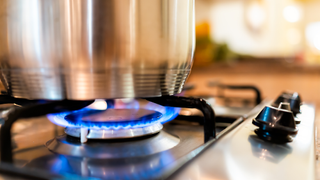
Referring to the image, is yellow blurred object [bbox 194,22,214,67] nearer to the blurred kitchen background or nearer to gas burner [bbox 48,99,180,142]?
the blurred kitchen background

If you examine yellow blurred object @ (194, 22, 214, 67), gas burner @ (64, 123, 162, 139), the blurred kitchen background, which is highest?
the blurred kitchen background

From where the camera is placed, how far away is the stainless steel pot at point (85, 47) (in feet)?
0.86

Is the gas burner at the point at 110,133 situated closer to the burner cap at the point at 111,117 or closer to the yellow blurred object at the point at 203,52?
the burner cap at the point at 111,117

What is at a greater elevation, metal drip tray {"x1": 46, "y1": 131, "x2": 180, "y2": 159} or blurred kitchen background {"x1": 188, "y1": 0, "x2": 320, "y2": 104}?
blurred kitchen background {"x1": 188, "y1": 0, "x2": 320, "y2": 104}

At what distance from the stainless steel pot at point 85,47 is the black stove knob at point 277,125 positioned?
0.47 ft

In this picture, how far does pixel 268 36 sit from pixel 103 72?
3.24 m

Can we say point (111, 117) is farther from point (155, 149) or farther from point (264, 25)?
point (264, 25)

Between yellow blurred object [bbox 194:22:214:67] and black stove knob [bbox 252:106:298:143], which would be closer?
black stove knob [bbox 252:106:298:143]

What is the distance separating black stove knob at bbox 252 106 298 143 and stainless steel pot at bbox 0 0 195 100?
5.6 inches

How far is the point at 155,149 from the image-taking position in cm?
30

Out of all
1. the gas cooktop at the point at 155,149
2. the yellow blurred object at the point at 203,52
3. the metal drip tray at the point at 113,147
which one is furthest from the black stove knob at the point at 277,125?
the yellow blurred object at the point at 203,52

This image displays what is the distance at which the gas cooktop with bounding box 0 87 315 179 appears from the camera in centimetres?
22

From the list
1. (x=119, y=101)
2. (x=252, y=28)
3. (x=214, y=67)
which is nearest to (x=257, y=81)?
(x=214, y=67)

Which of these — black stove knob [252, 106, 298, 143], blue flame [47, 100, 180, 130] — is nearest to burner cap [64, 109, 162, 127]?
blue flame [47, 100, 180, 130]
